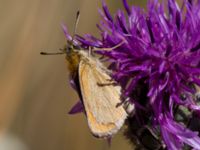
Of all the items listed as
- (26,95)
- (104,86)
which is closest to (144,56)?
(104,86)

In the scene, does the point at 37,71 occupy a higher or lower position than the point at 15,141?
higher

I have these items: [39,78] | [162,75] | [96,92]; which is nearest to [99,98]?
[96,92]

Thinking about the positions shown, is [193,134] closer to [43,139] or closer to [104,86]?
[104,86]

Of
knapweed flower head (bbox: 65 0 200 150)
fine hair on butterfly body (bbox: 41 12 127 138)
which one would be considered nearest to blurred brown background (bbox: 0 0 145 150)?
knapweed flower head (bbox: 65 0 200 150)

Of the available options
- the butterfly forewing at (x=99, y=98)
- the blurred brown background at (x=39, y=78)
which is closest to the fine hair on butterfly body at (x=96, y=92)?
the butterfly forewing at (x=99, y=98)

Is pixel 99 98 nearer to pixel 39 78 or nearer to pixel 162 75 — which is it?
pixel 162 75

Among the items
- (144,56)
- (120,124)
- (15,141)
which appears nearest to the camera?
(120,124)
